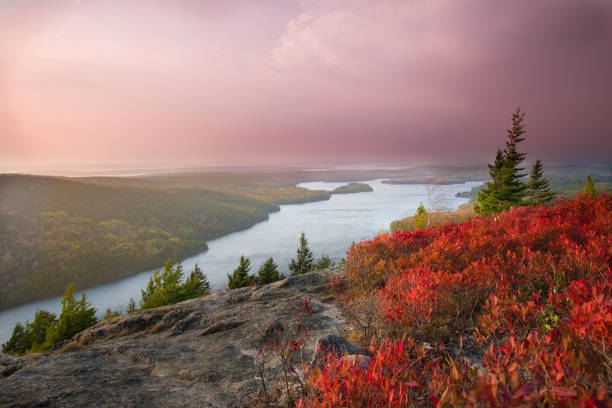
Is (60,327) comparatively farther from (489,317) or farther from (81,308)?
(489,317)

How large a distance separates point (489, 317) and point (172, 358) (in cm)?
626

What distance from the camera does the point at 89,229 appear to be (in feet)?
351

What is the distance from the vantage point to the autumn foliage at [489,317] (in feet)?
6.81

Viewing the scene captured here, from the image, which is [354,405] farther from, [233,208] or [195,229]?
[233,208]

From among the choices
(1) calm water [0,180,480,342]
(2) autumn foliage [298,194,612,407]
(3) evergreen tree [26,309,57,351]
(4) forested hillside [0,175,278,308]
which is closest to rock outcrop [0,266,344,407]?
(2) autumn foliage [298,194,612,407]

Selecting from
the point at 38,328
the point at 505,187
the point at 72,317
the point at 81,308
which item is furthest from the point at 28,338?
the point at 505,187

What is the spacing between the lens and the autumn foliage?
2.07 metres

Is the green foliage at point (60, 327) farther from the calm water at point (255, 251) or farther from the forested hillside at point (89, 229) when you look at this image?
the forested hillside at point (89, 229)

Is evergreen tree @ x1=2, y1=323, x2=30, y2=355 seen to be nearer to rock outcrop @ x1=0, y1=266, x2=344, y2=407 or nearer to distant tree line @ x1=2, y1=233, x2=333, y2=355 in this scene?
distant tree line @ x1=2, y1=233, x2=333, y2=355

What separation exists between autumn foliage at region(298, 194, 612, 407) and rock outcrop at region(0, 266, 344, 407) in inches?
78.6

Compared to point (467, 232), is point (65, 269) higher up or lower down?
lower down

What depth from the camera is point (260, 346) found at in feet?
19.7

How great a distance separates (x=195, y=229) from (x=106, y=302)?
66.8m

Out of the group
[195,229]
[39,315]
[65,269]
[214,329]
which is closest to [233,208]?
[195,229]
